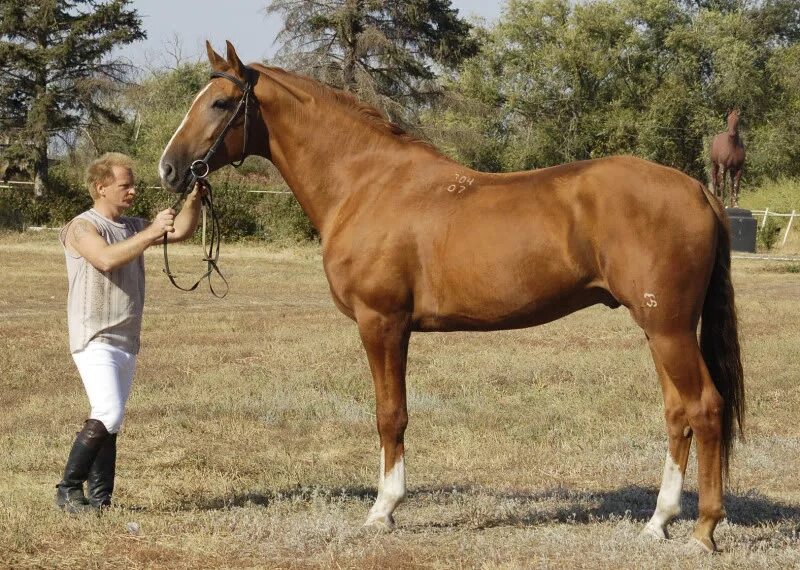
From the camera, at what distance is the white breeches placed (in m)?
5.58

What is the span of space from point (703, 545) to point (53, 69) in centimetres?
3733

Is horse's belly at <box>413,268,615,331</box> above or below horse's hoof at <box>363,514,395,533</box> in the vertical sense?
above

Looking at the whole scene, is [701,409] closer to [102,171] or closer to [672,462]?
[672,462]

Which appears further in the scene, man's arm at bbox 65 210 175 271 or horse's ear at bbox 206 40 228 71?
horse's ear at bbox 206 40 228 71

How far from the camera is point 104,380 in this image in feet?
18.3

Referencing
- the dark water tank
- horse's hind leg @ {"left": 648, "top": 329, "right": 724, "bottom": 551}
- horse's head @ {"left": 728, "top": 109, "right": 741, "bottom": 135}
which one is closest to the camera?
horse's hind leg @ {"left": 648, "top": 329, "right": 724, "bottom": 551}

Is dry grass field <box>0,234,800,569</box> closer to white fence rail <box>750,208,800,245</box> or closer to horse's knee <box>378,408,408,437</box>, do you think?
horse's knee <box>378,408,408,437</box>

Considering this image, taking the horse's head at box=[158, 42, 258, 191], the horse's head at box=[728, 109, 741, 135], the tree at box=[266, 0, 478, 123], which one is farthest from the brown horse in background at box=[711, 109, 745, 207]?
the horse's head at box=[158, 42, 258, 191]

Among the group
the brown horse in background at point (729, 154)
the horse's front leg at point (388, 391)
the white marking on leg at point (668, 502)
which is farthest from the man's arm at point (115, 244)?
the brown horse in background at point (729, 154)

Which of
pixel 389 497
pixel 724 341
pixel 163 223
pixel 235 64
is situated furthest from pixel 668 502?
pixel 235 64

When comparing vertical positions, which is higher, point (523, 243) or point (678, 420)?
point (523, 243)

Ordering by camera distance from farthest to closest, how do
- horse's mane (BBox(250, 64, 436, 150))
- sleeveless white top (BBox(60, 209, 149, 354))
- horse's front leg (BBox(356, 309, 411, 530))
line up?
horse's mane (BBox(250, 64, 436, 150)) < sleeveless white top (BBox(60, 209, 149, 354)) < horse's front leg (BBox(356, 309, 411, 530))

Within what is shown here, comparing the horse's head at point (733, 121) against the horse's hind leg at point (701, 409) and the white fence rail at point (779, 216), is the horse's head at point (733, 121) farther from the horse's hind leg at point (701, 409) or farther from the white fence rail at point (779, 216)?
the horse's hind leg at point (701, 409)

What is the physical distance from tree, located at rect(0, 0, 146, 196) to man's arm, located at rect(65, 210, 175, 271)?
107ft
